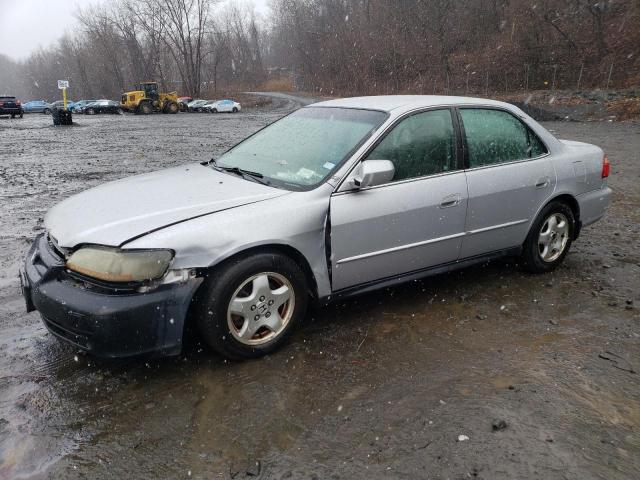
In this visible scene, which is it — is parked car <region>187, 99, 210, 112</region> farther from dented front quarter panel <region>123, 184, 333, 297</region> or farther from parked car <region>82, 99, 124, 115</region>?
dented front quarter panel <region>123, 184, 333, 297</region>

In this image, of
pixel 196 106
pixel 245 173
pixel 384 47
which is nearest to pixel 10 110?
pixel 196 106

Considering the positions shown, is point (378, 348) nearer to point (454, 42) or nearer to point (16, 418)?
point (16, 418)

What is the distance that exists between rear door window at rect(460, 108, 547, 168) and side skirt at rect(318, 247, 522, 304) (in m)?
0.75

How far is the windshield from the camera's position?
136 inches

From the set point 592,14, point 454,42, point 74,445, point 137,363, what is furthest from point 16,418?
point 454,42

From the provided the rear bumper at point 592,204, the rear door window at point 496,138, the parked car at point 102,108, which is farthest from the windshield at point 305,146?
the parked car at point 102,108

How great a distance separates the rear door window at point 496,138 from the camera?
395 centimetres

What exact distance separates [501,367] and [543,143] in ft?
7.25

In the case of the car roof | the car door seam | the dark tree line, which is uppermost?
the dark tree line

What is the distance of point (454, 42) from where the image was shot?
44.4 meters

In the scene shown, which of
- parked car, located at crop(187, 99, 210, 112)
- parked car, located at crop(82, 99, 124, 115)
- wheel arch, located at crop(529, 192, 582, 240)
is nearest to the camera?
wheel arch, located at crop(529, 192, 582, 240)

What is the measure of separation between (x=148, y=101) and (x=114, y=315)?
1817 inches

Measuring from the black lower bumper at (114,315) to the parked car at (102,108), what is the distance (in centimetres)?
4901

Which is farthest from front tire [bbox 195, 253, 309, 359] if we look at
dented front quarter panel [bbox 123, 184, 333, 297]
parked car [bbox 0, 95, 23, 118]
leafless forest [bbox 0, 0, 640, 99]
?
parked car [bbox 0, 95, 23, 118]
